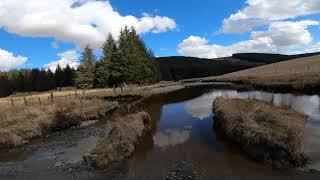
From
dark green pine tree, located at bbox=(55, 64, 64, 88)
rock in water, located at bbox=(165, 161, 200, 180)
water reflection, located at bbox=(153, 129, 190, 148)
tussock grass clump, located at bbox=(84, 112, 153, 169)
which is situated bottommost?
rock in water, located at bbox=(165, 161, 200, 180)

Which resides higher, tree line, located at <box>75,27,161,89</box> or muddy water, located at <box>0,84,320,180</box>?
tree line, located at <box>75,27,161,89</box>

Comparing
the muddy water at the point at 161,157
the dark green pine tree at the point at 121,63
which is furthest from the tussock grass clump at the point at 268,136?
the dark green pine tree at the point at 121,63

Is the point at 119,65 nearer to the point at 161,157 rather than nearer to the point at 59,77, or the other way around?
the point at 161,157

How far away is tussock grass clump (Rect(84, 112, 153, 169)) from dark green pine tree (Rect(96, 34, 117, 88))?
6402 cm

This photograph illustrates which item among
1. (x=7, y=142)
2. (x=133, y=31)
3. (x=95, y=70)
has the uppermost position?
(x=133, y=31)

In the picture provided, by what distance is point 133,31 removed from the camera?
90875 mm

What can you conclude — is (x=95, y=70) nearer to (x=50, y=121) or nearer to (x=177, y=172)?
(x=50, y=121)

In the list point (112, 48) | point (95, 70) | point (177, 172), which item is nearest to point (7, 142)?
point (177, 172)

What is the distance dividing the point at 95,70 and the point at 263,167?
8636 centimetres

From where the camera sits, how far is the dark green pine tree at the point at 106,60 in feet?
283

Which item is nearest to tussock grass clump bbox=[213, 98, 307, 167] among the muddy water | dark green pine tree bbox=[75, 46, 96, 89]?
the muddy water

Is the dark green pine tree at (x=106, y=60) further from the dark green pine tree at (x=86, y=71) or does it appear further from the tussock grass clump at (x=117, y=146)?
the tussock grass clump at (x=117, y=146)

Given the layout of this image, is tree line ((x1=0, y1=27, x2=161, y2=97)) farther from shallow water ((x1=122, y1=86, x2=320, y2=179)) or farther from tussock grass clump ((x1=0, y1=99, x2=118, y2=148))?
shallow water ((x1=122, y1=86, x2=320, y2=179))

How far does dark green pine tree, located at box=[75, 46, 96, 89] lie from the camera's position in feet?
313
